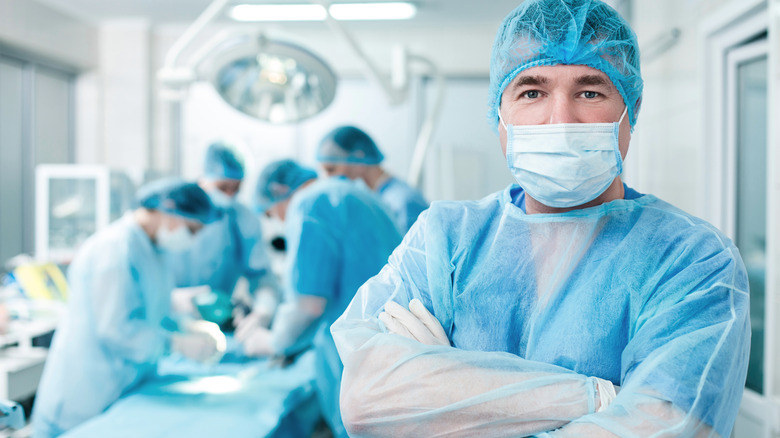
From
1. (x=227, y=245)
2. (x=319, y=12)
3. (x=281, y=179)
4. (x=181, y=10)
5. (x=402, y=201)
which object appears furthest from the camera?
(x=181, y=10)

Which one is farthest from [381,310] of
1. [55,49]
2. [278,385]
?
[55,49]

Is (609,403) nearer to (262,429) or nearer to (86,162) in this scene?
(262,429)

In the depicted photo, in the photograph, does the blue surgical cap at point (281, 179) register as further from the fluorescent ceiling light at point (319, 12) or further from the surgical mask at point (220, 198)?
the fluorescent ceiling light at point (319, 12)

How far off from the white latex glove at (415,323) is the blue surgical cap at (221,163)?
2.56 metres

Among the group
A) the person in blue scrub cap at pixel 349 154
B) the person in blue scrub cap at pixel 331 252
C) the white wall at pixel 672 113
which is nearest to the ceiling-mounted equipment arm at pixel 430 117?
the person in blue scrub cap at pixel 349 154

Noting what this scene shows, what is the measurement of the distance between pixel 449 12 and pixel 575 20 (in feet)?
11.2

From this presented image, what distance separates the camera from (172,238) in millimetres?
2082

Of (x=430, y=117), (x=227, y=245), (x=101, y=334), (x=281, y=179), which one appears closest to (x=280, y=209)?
(x=281, y=179)

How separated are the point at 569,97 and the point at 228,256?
8.60ft

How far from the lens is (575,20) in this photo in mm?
759

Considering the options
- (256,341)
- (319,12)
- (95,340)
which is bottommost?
(256,341)

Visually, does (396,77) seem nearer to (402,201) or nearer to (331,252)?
(402,201)

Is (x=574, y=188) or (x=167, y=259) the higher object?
(x=574, y=188)

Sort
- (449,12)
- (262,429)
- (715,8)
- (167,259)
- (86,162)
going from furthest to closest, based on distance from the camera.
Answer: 1. (86,162)
2. (449,12)
3. (167,259)
4. (715,8)
5. (262,429)
